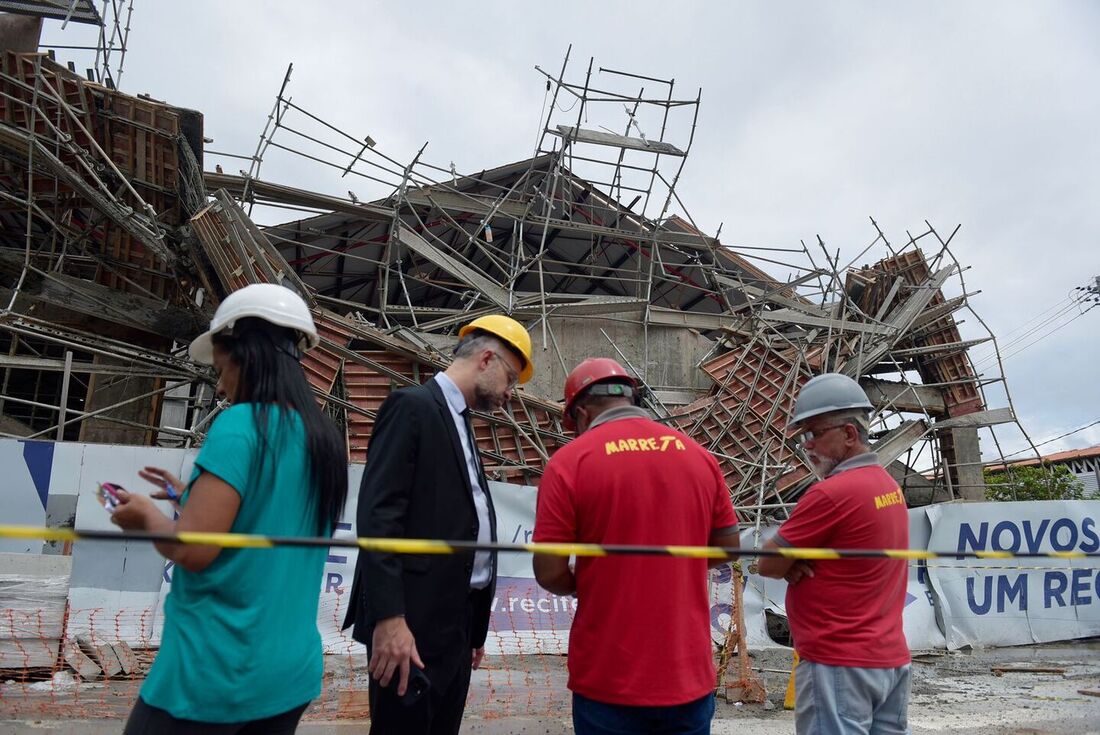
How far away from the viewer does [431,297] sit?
48.5 feet

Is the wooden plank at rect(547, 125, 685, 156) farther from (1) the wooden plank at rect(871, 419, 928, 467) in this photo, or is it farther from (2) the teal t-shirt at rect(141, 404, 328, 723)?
(2) the teal t-shirt at rect(141, 404, 328, 723)

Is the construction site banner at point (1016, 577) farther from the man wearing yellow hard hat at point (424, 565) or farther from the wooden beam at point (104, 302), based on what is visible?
the wooden beam at point (104, 302)

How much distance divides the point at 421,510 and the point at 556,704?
380 cm

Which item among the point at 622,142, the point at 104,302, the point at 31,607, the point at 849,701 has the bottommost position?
the point at 31,607

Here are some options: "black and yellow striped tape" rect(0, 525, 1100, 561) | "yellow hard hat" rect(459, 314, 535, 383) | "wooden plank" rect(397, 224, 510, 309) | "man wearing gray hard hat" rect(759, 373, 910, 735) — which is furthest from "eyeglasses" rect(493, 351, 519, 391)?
"wooden plank" rect(397, 224, 510, 309)

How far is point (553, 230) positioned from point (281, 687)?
1255 cm

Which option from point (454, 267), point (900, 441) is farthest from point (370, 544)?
point (900, 441)

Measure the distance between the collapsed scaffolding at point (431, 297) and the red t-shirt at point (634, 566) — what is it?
13.3ft

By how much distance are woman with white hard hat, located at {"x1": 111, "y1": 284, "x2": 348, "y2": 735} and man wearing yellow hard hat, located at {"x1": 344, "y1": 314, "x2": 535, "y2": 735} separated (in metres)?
0.30

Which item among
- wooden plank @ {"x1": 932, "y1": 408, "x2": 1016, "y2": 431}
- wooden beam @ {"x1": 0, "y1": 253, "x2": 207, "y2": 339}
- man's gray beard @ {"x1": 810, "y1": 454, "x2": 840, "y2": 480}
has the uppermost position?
wooden beam @ {"x1": 0, "y1": 253, "x2": 207, "y2": 339}

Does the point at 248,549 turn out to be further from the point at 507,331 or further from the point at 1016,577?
the point at 1016,577

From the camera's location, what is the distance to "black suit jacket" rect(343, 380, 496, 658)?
2.34 meters

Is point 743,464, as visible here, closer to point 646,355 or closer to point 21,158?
point 646,355

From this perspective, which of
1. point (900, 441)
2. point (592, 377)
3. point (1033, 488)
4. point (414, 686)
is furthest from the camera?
point (1033, 488)
